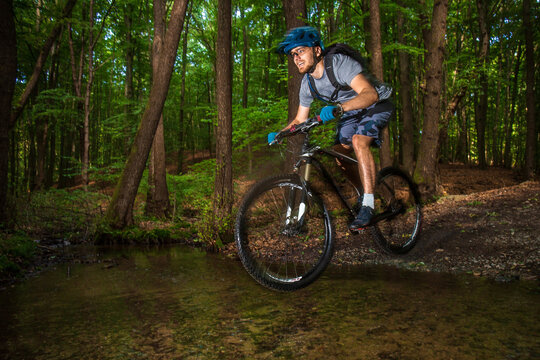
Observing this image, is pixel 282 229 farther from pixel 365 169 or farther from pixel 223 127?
pixel 223 127

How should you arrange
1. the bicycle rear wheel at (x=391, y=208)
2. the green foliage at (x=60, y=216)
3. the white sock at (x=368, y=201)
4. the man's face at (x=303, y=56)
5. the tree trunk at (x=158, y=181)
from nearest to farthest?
the man's face at (x=303, y=56) < the white sock at (x=368, y=201) < the bicycle rear wheel at (x=391, y=208) < the green foliage at (x=60, y=216) < the tree trunk at (x=158, y=181)

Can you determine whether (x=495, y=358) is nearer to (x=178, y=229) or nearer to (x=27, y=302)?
(x=27, y=302)

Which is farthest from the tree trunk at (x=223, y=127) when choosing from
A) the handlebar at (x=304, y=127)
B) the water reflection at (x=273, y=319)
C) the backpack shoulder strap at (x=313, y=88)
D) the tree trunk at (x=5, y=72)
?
the handlebar at (x=304, y=127)

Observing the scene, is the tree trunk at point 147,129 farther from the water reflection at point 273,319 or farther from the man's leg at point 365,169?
the man's leg at point 365,169

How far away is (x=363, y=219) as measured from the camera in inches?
132

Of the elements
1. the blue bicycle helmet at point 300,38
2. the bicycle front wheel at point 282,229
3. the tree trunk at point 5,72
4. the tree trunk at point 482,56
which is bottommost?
the bicycle front wheel at point 282,229

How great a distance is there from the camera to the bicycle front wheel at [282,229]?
295 cm

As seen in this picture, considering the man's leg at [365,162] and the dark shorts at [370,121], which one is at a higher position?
Result: the dark shorts at [370,121]

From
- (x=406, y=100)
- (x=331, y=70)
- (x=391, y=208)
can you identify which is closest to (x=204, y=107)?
(x=406, y=100)

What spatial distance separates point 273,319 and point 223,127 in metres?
6.13

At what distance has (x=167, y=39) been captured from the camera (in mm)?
9312

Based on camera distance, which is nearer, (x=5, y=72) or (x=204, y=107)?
(x=5, y=72)

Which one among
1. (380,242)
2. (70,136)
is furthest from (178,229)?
(70,136)

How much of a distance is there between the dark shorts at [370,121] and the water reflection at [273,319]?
227cm
